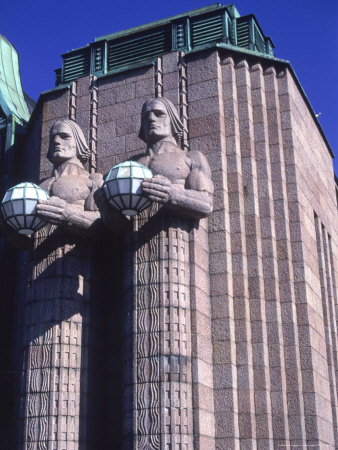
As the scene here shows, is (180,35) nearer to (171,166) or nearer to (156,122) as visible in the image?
(156,122)

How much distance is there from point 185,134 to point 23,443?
7.09 metres

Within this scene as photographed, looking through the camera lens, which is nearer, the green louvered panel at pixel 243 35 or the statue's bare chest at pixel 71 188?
the statue's bare chest at pixel 71 188

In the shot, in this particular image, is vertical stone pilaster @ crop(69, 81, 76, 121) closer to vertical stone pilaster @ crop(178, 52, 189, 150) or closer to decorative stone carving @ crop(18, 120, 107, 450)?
decorative stone carving @ crop(18, 120, 107, 450)

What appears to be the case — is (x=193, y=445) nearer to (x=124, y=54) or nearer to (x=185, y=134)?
(x=185, y=134)

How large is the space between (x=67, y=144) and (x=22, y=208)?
99.2 inches

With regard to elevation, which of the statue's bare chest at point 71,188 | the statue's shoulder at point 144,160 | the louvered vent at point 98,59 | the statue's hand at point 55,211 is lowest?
the statue's hand at point 55,211

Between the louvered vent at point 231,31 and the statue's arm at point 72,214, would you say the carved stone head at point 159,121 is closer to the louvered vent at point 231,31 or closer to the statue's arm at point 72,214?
the statue's arm at point 72,214

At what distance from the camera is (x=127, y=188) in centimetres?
1336

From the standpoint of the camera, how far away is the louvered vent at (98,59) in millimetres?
18453

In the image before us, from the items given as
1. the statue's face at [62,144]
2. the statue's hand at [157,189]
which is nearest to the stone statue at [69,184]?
the statue's face at [62,144]

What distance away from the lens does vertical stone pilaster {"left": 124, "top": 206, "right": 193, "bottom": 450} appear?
12695mm

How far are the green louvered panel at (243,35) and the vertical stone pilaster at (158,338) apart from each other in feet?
19.0

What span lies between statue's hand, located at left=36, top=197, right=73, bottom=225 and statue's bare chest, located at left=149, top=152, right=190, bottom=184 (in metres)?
1.87

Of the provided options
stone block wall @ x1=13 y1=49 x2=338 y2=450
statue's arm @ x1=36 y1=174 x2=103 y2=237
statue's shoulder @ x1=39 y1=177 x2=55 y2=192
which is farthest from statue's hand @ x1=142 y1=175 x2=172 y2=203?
statue's shoulder @ x1=39 y1=177 x2=55 y2=192
